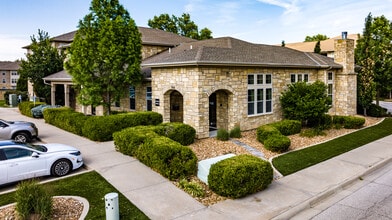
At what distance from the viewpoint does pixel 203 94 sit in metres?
15.1

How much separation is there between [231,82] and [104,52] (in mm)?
7522

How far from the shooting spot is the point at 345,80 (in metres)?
22.8

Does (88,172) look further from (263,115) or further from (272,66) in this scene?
(272,66)

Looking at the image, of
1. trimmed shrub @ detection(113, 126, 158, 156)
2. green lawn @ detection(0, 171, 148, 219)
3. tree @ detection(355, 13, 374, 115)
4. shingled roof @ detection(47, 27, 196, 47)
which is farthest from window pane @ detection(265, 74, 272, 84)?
green lawn @ detection(0, 171, 148, 219)

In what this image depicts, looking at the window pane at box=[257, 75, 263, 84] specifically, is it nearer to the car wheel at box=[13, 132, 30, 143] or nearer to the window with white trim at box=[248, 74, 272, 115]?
the window with white trim at box=[248, 74, 272, 115]

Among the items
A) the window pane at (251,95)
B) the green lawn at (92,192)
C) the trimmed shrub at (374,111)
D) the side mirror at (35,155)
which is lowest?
the green lawn at (92,192)

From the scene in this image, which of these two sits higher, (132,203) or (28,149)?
(28,149)

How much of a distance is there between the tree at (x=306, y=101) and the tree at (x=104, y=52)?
9.42m

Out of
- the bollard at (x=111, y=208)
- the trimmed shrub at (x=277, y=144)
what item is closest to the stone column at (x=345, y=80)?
the trimmed shrub at (x=277, y=144)

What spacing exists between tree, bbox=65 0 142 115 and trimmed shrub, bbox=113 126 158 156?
6.02 meters

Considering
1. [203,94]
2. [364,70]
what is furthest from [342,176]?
[364,70]

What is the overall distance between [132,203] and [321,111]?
1299 cm

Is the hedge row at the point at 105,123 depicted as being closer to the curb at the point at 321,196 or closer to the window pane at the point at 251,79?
the window pane at the point at 251,79

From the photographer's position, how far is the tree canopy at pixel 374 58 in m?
24.5
